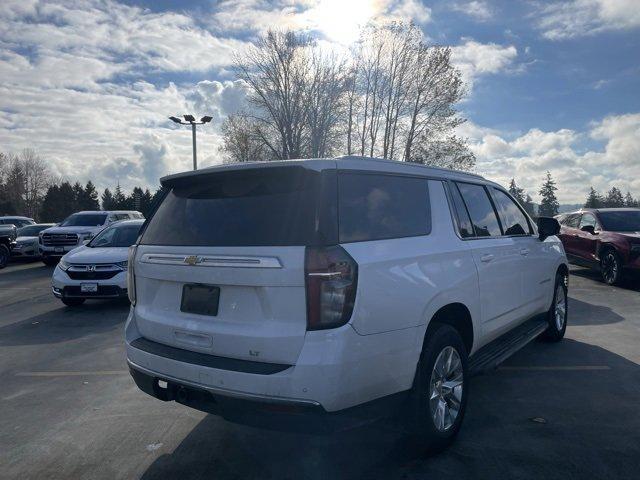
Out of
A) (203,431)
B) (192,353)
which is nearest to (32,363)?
(203,431)

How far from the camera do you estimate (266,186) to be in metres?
3.16

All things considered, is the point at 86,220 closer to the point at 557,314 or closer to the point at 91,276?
the point at 91,276

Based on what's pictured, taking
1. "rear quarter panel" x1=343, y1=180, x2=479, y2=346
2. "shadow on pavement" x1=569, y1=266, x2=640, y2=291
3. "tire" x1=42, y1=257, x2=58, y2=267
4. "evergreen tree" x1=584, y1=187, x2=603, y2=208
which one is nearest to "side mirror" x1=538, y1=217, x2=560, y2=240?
"rear quarter panel" x1=343, y1=180, x2=479, y2=346

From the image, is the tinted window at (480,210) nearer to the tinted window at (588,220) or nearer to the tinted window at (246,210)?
the tinted window at (246,210)

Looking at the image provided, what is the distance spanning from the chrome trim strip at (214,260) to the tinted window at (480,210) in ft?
7.16

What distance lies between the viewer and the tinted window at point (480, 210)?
439cm

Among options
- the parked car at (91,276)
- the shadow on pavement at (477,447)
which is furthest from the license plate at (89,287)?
the shadow on pavement at (477,447)

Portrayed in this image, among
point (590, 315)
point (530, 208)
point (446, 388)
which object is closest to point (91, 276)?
point (446, 388)

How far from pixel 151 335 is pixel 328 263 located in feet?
4.87

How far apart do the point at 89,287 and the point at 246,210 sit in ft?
22.4

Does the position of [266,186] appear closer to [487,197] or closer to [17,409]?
[487,197]

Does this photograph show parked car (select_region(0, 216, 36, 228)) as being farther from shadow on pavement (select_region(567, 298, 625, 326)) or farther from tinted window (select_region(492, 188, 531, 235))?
tinted window (select_region(492, 188, 531, 235))

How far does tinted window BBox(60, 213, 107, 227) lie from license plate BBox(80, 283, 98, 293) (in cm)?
1031

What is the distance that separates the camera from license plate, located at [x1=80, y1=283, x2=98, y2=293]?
348 inches
